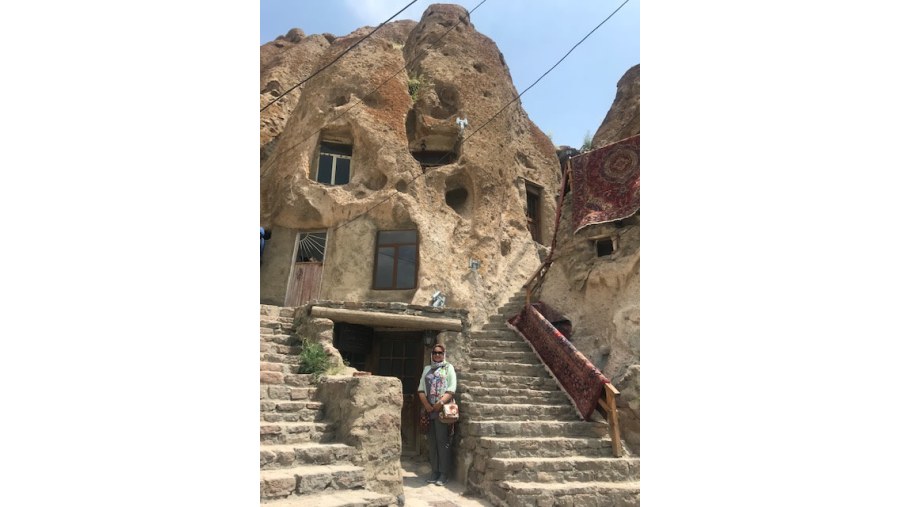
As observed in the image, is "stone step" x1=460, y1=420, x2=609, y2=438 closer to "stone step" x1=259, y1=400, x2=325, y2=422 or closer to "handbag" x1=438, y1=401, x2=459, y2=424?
"handbag" x1=438, y1=401, x2=459, y2=424

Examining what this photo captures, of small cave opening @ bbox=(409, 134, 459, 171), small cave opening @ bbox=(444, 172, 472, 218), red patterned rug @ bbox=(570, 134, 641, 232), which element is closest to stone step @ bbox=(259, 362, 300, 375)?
red patterned rug @ bbox=(570, 134, 641, 232)

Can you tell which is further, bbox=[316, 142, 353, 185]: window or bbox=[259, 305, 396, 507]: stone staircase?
bbox=[316, 142, 353, 185]: window

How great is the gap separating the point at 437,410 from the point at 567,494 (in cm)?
Answer: 173

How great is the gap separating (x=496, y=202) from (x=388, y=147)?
3.24 metres

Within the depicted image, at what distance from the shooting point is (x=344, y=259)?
12492 mm

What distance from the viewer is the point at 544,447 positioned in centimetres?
647

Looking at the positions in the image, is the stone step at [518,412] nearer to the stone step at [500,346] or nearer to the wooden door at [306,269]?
the stone step at [500,346]

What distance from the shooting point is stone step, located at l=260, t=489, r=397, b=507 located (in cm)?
397

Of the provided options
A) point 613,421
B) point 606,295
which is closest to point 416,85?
point 606,295

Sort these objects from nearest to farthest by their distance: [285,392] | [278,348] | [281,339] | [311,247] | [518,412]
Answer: [285,392] < [518,412] < [278,348] < [281,339] < [311,247]

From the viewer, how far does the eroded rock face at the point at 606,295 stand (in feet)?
29.5

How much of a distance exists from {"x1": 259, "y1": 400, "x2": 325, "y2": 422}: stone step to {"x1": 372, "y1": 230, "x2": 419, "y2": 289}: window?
6409 mm

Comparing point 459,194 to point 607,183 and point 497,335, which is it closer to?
point 607,183

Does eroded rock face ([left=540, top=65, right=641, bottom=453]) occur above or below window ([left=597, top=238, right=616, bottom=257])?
below
